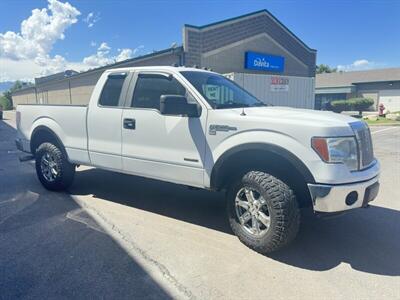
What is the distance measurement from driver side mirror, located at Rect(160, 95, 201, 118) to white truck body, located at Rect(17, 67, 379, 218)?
75 mm

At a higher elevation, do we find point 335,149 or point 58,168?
point 335,149

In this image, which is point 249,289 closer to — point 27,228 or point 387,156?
point 27,228

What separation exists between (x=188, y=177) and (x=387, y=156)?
7.96 metres

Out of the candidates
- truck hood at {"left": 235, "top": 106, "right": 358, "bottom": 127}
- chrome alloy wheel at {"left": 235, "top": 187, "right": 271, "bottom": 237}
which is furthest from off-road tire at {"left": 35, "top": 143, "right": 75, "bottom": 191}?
truck hood at {"left": 235, "top": 106, "right": 358, "bottom": 127}

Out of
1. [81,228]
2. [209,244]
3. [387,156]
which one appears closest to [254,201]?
[209,244]

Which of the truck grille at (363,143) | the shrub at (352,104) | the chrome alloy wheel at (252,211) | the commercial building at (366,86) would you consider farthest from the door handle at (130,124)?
the commercial building at (366,86)

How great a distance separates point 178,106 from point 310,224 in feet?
7.94

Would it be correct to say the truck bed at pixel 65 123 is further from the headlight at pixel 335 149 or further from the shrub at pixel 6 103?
the shrub at pixel 6 103

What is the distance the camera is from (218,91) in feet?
15.0

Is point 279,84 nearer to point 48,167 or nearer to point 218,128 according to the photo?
point 48,167

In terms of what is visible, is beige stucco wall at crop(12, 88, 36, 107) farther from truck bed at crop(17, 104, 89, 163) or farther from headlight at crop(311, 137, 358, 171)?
headlight at crop(311, 137, 358, 171)

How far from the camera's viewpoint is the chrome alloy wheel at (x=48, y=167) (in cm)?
579

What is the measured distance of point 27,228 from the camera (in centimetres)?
434

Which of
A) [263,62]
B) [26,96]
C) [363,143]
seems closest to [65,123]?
[363,143]
